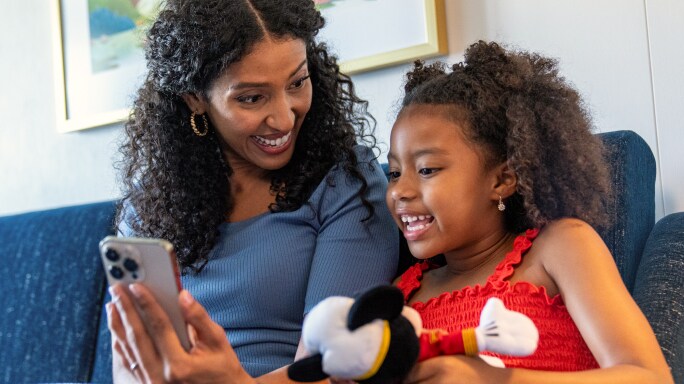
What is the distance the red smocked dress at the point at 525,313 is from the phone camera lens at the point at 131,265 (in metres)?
0.46

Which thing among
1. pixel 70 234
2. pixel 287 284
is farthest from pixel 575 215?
pixel 70 234

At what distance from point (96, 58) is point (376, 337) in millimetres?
1640

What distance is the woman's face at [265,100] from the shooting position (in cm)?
134

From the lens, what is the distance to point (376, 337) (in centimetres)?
85

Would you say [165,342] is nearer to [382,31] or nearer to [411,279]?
[411,279]

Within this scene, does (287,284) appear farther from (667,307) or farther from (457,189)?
(667,307)

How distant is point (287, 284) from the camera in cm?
133

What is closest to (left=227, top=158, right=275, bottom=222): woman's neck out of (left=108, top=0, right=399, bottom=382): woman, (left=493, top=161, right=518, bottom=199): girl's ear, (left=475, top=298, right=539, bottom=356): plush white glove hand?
(left=108, top=0, right=399, bottom=382): woman

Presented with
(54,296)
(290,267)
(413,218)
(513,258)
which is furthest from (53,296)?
(513,258)

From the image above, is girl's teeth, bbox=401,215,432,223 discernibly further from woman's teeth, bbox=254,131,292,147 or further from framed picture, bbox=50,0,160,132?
framed picture, bbox=50,0,160,132

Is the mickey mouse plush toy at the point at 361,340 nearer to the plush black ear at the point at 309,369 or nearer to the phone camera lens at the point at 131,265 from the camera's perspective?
the plush black ear at the point at 309,369

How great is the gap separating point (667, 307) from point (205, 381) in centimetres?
61

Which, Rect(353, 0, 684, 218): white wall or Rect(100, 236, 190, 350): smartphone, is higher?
Rect(353, 0, 684, 218): white wall

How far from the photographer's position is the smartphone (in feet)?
2.99
